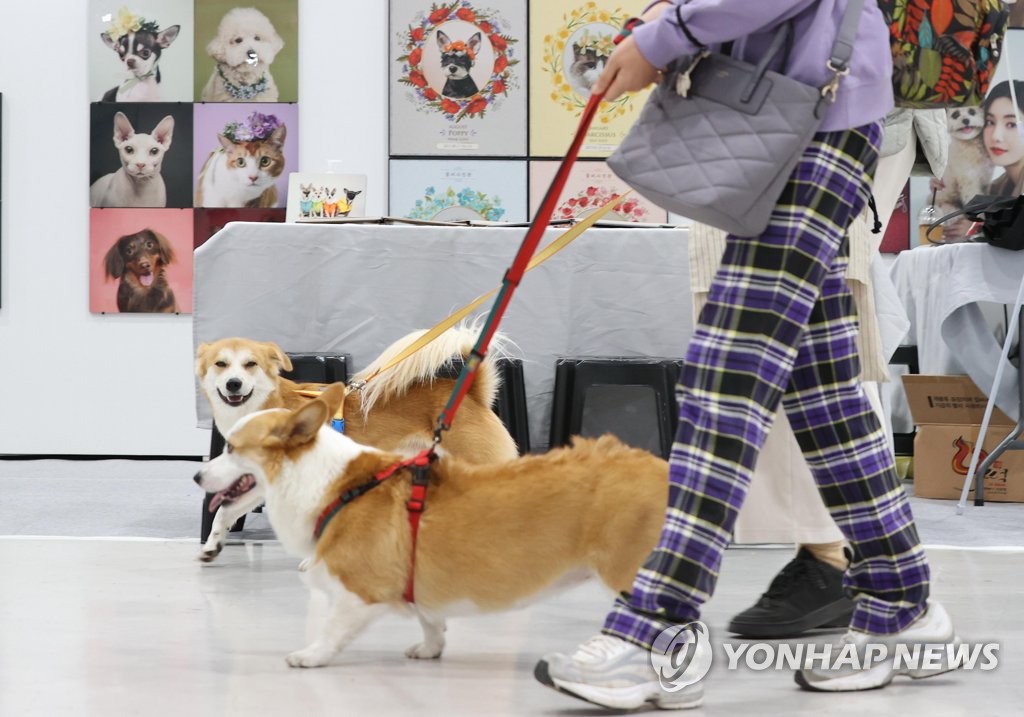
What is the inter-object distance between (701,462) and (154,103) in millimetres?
5286

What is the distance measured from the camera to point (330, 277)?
11.2ft

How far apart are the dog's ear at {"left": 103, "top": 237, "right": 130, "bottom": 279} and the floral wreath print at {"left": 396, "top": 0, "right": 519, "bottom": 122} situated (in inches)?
70.5

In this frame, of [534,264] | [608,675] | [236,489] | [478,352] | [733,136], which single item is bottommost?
[608,675]

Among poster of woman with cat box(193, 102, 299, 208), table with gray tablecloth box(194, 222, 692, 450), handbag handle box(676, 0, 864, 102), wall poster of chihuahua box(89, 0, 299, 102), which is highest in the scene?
wall poster of chihuahua box(89, 0, 299, 102)

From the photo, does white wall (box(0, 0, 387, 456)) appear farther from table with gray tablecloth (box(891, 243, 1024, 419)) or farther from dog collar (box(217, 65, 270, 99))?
table with gray tablecloth (box(891, 243, 1024, 419))

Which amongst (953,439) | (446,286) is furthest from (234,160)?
(953,439)

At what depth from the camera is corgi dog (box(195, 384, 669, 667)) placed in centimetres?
174

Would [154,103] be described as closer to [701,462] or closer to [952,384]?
[952,384]

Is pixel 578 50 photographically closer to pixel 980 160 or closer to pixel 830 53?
pixel 980 160

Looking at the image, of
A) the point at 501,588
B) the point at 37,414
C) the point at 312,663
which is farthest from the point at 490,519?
the point at 37,414

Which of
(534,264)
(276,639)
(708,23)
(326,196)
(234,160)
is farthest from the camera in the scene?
(234,160)

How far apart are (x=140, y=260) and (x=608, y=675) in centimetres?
516

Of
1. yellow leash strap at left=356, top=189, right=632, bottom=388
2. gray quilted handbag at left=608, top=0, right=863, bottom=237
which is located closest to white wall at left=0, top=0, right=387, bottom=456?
yellow leash strap at left=356, top=189, right=632, bottom=388

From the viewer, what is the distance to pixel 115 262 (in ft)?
19.9
